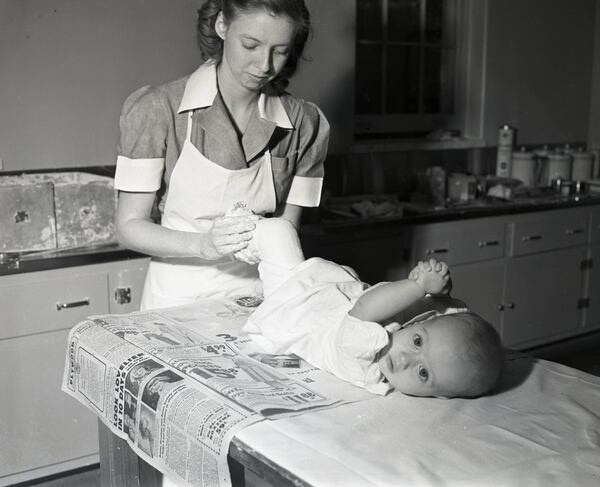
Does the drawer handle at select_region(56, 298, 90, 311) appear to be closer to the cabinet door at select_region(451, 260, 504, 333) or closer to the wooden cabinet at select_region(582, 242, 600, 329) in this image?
the cabinet door at select_region(451, 260, 504, 333)

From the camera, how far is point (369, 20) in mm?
4320

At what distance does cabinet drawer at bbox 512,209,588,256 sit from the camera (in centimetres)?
418

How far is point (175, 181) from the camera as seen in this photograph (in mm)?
2080

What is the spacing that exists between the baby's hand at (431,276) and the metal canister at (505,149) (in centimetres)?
341

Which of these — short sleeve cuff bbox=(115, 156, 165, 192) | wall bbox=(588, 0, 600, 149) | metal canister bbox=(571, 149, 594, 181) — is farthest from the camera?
wall bbox=(588, 0, 600, 149)

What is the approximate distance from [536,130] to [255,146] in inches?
134

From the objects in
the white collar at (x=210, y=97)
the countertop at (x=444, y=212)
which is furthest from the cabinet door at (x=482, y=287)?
the white collar at (x=210, y=97)

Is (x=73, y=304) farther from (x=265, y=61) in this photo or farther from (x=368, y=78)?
(x=368, y=78)

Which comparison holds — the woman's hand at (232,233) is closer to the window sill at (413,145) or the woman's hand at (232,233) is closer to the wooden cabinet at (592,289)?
the window sill at (413,145)

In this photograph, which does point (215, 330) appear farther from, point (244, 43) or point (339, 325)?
point (244, 43)

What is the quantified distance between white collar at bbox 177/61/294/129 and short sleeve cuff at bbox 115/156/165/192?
0.56 ft

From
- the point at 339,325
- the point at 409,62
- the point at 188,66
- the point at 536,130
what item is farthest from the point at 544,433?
the point at 536,130

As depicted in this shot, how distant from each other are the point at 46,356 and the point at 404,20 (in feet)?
9.28

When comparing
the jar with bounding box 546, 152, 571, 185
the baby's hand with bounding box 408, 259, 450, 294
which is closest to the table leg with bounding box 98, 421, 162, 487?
the baby's hand with bounding box 408, 259, 450, 294
